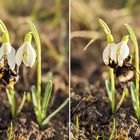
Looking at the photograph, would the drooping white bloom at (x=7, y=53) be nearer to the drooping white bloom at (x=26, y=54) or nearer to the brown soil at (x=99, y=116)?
the drooping white bloom at (x=26, y=54)

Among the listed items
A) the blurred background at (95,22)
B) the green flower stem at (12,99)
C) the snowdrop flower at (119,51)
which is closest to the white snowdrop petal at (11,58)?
the green flower stem at (12,99)

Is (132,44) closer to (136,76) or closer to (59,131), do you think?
(136,76)

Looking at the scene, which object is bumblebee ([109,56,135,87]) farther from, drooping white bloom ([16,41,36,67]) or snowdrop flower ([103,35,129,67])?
drooping white bloom ([16,41,36,67])

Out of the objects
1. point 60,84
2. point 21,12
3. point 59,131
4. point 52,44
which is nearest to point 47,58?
point 52,44

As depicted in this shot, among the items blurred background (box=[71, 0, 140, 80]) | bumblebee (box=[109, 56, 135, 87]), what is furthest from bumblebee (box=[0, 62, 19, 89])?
blurred background (box=[71, 0, 140, 80])

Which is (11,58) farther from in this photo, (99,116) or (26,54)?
(99,116)
